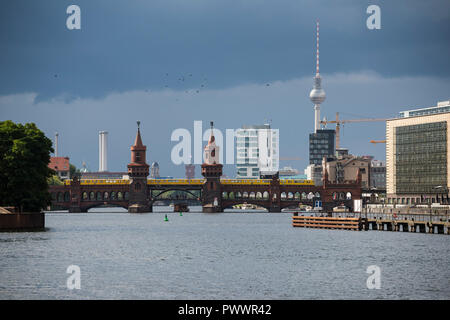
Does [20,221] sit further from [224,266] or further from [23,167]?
[224,266]

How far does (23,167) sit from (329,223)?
161 feet

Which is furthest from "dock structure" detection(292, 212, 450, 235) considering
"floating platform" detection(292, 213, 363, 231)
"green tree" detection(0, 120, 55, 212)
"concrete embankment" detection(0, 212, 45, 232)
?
"concrete embankment" detection(0, 212, 45, 232)

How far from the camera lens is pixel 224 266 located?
73125 mm

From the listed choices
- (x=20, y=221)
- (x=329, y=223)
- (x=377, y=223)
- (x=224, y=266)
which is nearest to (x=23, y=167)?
(x=20, y=221)

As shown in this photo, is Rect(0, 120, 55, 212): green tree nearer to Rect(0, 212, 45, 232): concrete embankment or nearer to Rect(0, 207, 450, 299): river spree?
Rect(0, 212, 45, 232): concrete embankment

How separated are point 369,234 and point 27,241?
1961 inches

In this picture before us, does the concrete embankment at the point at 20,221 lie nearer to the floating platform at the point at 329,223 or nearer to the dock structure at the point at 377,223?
the floating platform at the point at 329,223

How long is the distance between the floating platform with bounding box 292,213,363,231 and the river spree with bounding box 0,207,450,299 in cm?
510

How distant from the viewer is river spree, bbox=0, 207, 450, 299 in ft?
184

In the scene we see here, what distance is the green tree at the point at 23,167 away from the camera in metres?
103

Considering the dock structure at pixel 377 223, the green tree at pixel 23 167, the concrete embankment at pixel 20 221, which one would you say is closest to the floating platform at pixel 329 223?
the dock structure at pixel 377 223

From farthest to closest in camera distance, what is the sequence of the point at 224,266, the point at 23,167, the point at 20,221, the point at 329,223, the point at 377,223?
the point at 377,223 < the point at 329,223 < the point at 23,167 < the point at 20,221 < the point at 224,266
